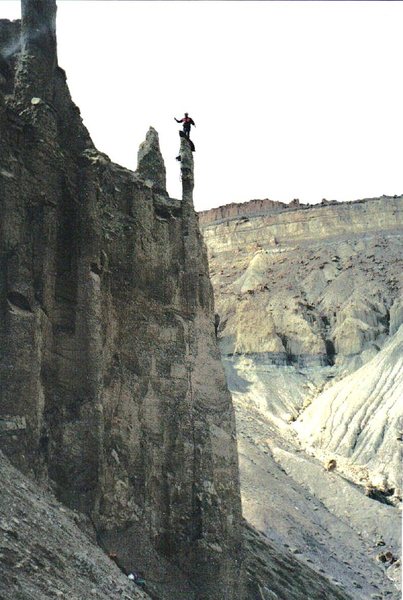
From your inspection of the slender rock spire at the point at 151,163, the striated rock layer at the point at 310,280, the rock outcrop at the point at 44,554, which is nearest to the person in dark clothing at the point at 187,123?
the slender rock spire at the point at 151,163

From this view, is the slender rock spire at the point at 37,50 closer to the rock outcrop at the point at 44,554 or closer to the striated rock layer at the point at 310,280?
the rock outcrop at the point at 44,554

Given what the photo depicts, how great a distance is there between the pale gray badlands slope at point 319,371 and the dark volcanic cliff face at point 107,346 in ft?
48.4

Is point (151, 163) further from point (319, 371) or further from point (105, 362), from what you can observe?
point (319, 371)

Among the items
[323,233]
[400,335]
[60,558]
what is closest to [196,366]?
[60,558]

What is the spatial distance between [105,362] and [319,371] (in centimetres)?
4974

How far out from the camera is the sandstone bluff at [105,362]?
18.4m

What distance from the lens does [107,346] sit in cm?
2155

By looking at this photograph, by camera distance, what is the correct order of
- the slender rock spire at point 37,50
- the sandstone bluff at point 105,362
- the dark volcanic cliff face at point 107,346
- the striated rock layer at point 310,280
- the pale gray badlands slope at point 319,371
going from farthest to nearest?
1. the striated rock layer at point 310,280
2. the pale gray badlands slope at point 319,371
3. the slender rock spire at point 37,50
4. the dark volcanic cliff face at point 107,346
5. the sandstone bluff at point 105,362

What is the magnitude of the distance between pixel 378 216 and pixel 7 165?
7194 centimetres

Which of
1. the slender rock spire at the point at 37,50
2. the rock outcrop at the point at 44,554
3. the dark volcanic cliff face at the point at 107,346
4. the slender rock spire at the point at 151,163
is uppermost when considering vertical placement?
the slender rock spire at the point at 37,50

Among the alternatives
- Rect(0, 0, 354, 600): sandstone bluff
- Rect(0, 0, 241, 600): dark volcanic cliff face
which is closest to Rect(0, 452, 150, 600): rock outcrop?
Rect(0, 0, 354, 600): sandstone bluff

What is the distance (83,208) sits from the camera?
21.1 m

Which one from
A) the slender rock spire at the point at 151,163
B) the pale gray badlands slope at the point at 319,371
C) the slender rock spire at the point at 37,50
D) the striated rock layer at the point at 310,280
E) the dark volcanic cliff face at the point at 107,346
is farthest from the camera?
the striated rock layer at the point at 310,280

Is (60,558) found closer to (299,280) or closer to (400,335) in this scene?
(400,335)
